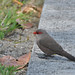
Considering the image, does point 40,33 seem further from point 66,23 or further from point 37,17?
point 37,17

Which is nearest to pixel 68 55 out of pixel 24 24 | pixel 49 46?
pixel 49 46

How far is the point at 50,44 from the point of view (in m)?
4.27

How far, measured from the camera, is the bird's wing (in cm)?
416

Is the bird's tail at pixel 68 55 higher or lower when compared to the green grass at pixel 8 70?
higher

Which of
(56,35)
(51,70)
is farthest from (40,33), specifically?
(51,70)

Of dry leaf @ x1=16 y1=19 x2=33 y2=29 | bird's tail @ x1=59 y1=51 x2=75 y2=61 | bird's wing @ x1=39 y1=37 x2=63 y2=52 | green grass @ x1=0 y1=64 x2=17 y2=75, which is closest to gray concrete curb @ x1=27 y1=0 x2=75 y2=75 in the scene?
bird's tail @ x1=59 y1=51 x2=75 y2=61

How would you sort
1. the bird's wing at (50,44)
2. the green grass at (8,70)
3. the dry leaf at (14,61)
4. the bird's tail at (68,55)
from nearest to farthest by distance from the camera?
1. the green grass at (8,70)
2. the bird's tail at (68,55)
3. the bird's wing at (50,44)
4. the dry leaf at (14,61)

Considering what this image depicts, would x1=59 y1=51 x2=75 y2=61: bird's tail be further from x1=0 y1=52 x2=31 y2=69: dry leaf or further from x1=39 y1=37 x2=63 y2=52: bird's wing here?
x1=0 y1=52 x2=31 y2=69: dry leaf

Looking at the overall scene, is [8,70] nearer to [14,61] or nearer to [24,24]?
[14,61]

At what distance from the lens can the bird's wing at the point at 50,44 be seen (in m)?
4.16

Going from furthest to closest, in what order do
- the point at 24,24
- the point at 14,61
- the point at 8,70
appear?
the point at 24,24
the point at 14,61
the point at 8,70

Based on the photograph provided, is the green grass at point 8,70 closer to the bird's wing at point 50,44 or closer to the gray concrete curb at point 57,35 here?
the gray concrete curb at point 57,35

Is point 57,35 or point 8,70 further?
point 57,35

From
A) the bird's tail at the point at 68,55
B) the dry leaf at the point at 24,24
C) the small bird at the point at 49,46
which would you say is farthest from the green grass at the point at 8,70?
the dry leaf at the point at 24,24
